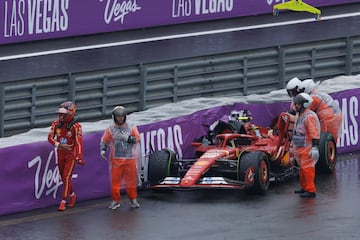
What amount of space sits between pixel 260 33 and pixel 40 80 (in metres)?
7.21

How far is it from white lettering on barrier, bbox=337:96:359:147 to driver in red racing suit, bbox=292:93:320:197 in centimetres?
357

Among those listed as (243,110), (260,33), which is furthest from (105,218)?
(260,33)

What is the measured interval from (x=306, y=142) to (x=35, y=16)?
7045 millimetres

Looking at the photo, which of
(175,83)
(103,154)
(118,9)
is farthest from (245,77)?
(103,154)

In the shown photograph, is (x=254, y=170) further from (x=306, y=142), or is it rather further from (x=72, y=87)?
(x=72, y=87)

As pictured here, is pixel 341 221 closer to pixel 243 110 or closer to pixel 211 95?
pixel 243 110

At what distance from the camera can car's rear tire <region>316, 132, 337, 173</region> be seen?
66.1ft

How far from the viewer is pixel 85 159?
60.5 feet

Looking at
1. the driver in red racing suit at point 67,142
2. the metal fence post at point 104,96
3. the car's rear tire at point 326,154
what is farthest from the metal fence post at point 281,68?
the driver in red racing suit at point 67,142

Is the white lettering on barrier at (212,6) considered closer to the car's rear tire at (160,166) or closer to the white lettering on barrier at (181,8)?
the white lettering on barrier at (181,8)

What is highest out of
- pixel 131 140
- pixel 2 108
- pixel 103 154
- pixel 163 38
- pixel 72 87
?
pixel 163 38

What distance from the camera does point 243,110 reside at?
20.6 metres

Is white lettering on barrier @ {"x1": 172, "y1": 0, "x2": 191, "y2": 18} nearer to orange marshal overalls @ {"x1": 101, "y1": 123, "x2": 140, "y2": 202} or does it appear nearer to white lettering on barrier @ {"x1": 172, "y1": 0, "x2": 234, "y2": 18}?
white lettering on barrier @ {"x1": 172, "y1": 0, "x2": 234, "y2": 18}

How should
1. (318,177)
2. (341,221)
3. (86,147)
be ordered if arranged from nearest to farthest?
(341,221) < (86,147) < (318,177)
